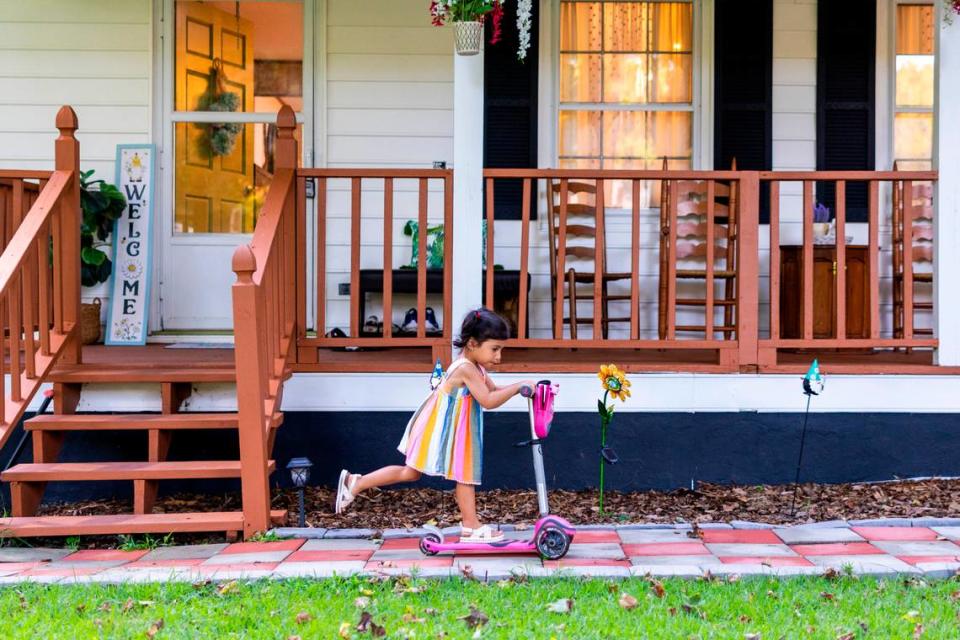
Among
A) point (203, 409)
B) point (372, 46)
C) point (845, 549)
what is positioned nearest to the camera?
point (845, 549)

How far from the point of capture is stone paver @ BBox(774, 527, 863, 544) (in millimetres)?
3902

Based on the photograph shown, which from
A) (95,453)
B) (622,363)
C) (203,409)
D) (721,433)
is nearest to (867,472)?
(721,433)

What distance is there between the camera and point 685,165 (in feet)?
21.5

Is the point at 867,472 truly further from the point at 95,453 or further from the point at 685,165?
the point at 95,453

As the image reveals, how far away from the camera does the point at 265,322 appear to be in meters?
4.25

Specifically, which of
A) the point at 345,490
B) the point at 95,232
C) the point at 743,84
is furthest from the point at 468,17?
the point at 95,232

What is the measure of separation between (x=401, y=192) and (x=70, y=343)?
233 centimetres

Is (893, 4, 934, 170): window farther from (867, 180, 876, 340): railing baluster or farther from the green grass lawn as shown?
the green grass lawn

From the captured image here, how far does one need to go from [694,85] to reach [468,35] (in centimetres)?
239

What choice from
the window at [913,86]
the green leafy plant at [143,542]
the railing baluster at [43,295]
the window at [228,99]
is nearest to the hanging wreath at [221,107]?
the window at [228,99]

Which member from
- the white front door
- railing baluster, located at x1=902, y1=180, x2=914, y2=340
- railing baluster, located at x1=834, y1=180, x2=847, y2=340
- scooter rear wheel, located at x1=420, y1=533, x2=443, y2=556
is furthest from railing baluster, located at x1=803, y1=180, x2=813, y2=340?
the white front door

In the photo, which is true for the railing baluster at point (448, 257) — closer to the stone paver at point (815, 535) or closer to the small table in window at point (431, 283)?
the small table in window at point (431, 283)

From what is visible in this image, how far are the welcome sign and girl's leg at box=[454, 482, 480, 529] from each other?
3347mm

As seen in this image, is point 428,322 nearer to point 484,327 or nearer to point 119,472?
point 119,472
